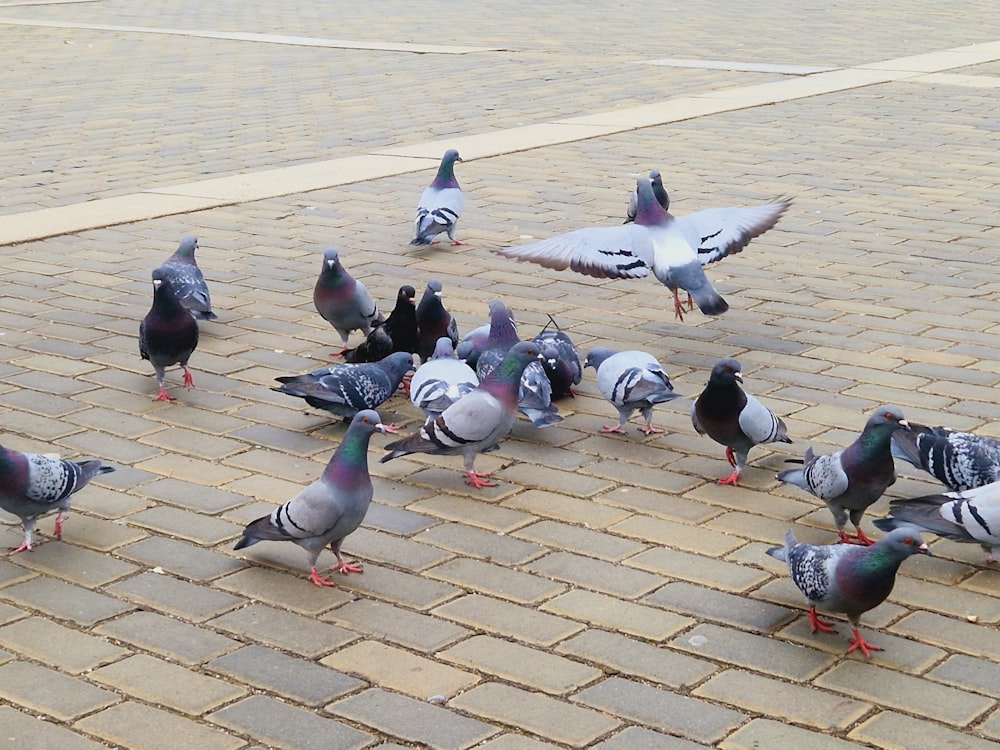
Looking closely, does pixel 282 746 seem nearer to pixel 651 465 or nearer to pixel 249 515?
pixel 249 515

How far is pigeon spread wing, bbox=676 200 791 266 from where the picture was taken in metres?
7.08

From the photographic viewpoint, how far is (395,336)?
6.24 meters

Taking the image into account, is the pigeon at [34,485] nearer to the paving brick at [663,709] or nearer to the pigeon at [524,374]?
the pigeon at [524,374]

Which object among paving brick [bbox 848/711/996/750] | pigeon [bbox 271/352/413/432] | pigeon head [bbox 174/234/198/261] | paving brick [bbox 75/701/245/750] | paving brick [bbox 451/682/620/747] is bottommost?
paving brick [bbox 75/701/245/750]

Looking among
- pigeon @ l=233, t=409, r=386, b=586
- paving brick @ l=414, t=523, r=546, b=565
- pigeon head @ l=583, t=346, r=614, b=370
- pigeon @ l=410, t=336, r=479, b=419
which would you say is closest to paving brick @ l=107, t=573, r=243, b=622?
pigeon @ l=233, t=409, r=386, b=586

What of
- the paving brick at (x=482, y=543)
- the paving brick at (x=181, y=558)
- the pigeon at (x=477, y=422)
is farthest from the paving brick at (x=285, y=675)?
the pigeon at (x=477, y=422)

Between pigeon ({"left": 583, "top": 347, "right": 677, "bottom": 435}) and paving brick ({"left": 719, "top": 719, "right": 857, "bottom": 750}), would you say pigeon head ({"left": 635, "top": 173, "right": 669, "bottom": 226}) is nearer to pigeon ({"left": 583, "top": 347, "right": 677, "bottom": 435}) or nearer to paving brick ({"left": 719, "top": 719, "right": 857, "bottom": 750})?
Answer: pigeon ({"left": 583, "top": 347, "right": 677, "bottom": 435})

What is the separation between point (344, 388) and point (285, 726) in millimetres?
2246

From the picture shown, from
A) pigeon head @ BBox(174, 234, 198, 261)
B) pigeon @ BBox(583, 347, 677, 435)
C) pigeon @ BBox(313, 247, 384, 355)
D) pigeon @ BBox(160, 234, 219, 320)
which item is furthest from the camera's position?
pigeon head @ BBox(174, 234, 198, 261)

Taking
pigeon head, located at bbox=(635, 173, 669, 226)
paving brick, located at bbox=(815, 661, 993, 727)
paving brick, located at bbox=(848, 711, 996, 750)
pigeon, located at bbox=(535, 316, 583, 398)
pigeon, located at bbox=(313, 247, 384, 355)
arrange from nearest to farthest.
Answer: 1. paving brick, located at bbox=(848, 711, 996, 750)
2. paving brick, located at bbox=(815, 661, 993, 727)
3. pigeon, located at bbox=(535, 316, 583, 398)
4. pigeon, located at bbox=(313, 247, 384, 355)
5. pigeon head, located at bbox=(635, 173, 669, 226)

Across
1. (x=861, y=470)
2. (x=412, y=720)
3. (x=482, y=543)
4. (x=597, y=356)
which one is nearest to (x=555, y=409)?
(x=597, y=356)

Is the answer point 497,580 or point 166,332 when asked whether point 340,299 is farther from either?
point 497,580

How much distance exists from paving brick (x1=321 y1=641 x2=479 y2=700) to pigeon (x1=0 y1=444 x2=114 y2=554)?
127 cm

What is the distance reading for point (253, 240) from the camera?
874 centimetres
